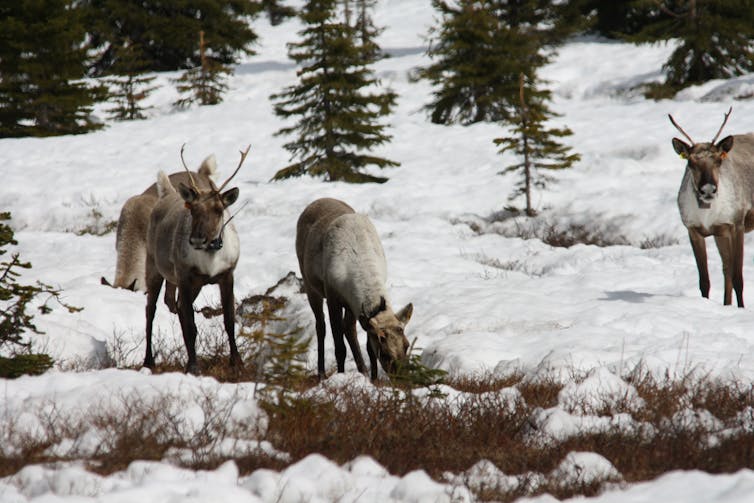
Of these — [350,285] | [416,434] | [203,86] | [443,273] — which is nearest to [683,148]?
[443,273]

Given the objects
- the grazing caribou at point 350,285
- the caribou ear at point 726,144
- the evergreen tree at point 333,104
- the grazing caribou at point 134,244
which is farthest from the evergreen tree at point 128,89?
the caribou ear at point 726,144

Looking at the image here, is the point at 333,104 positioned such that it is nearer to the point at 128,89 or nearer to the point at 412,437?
the point at 128,89

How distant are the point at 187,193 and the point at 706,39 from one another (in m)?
22.9

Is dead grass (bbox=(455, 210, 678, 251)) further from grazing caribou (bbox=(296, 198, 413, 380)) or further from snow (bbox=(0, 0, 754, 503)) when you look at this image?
grazing caribou (bbox=(296, 198, 413, 380))

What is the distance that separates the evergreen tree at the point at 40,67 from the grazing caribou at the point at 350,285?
23.2 m

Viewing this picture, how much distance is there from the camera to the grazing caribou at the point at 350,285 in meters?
6.59

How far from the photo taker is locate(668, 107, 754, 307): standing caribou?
31.0ft

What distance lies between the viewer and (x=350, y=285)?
283 inches

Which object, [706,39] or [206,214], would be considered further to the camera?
[706,39]

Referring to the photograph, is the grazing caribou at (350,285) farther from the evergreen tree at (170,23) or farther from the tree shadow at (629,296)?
the evergreen tree at (170,23)

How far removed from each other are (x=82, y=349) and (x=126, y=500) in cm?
505

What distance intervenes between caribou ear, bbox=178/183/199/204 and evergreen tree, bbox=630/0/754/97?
Result: 21.5m

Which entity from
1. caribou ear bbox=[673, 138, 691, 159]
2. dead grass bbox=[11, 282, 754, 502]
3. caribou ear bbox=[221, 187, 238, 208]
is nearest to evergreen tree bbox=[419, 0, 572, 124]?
caribou ear bbox=[673, 138, 691, 159]

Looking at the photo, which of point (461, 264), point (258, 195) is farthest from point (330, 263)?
point (258, 195)
